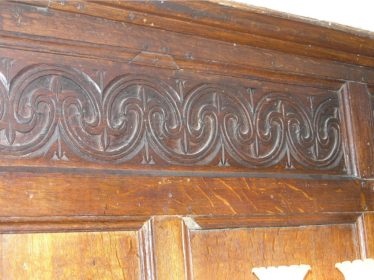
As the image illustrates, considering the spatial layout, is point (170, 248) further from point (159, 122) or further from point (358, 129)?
point (358, 129)

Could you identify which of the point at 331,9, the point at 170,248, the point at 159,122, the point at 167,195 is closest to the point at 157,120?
the point at 159,122

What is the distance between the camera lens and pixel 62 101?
1.11 metres

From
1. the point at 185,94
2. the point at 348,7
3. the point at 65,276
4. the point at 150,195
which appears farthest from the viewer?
the point at 348,7

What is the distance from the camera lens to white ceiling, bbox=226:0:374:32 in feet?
4.28

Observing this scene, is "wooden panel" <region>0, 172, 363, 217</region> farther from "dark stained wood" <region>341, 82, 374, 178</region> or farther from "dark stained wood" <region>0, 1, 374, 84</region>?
"dark stained wood" <region>0, 1, 374, 84</region>

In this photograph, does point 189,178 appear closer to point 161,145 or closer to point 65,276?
point 161,145

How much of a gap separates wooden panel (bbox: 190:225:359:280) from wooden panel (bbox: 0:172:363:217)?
5cm

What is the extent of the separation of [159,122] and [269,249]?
1.23 feet

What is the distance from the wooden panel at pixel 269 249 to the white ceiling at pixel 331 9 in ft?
1.62

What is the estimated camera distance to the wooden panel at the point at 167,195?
1044 mm

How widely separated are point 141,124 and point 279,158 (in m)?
0.36

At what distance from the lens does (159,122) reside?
4.00 ft

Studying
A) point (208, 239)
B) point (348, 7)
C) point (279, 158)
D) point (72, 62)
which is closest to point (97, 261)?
point (208, 239)

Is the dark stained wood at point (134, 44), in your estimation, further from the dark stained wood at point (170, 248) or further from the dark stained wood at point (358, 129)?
the dark stained wood at point (170, 248)
